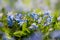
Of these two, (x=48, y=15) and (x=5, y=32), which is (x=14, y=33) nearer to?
(x=5, y=32)

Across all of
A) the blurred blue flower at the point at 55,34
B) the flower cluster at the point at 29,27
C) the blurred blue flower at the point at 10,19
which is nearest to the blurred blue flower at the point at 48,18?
the flower cluster at the point at 29,27

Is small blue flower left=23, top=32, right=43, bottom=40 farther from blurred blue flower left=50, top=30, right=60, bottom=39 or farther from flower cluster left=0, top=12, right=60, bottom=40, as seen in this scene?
blurred blue flower left=50, top=30, right=60, bottom=39

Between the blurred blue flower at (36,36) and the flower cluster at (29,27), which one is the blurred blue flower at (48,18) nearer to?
the flower cluster at (29,27)

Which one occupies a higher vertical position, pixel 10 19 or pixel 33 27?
pixel 10 19

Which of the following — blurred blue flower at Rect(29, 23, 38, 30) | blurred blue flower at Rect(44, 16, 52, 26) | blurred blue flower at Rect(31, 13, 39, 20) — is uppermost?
blurred blue flower at Rect(31, 13, 39, 20)

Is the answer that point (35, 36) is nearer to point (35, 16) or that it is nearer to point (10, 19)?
point (35, 16)

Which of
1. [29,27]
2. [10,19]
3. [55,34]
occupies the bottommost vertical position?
[55,34]

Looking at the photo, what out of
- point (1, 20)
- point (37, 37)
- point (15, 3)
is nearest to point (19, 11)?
point (15, 3)

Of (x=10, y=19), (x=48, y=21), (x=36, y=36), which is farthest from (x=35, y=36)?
(x=10, y=19)

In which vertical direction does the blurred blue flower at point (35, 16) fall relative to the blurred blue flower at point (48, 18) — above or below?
above

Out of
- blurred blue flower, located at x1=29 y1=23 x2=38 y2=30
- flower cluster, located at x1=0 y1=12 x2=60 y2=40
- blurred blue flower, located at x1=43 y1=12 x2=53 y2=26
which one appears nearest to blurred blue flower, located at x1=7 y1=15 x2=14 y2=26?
flower cluster, located at x1=0 y1=12 x2=60 y2=40

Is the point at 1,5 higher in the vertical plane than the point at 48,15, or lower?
higher
